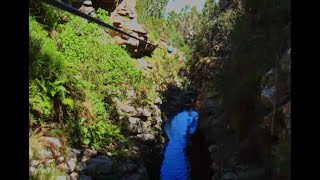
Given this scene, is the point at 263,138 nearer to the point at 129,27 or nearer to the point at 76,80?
the point at 76,80

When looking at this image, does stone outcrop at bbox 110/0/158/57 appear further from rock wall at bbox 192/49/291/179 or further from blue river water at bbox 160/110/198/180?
rock wall at bbox 192/49/291/179

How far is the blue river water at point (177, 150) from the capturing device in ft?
55.9

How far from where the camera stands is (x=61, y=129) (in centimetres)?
982

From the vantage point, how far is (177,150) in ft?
67.9

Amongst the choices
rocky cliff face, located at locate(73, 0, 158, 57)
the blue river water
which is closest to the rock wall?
the blue river water

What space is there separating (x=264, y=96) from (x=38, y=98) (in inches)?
191

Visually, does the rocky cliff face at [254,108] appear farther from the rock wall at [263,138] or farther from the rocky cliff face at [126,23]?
the rocky cliff face at [126,23]

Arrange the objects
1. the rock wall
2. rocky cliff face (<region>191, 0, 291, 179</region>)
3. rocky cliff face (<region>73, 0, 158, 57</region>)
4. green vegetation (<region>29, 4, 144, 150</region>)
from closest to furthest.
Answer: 1. the rock wall
2. rocky cliff face (<region>191, 0, 291, 179</region>)
3. green vegetation (<region>29, 4, 144, 150</region>)
4. rocky cliff face (<region>73, 0, 158, 57</region>)

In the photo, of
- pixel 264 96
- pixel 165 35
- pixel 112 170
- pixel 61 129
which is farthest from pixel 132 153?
pixel 165 35

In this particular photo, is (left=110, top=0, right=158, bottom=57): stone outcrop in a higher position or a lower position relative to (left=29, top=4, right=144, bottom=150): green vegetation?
higher

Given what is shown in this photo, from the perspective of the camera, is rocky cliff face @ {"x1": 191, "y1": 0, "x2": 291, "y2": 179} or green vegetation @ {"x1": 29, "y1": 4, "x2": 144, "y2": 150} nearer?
rocky cliff face @ {"x1": 191, "y1": 0, "x2": 291, "y2": 179}

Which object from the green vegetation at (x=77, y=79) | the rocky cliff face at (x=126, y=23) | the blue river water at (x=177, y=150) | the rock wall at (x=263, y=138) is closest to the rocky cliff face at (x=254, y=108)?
the rock wall at (x=263, y=138)

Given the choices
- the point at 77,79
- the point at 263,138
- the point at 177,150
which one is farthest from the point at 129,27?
the point at 263,138

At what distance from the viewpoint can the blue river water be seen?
17031 millimetres
